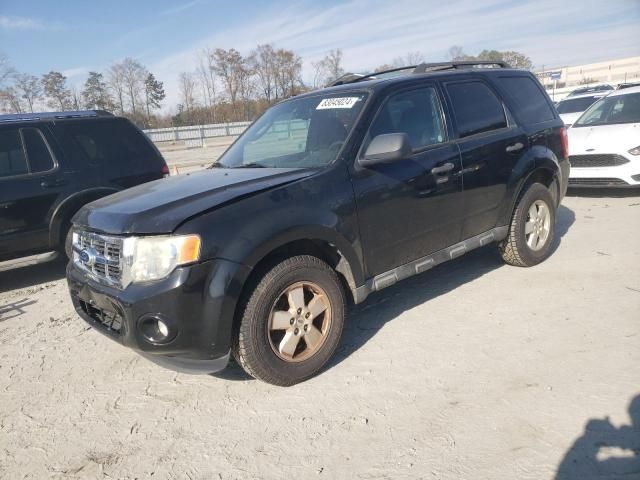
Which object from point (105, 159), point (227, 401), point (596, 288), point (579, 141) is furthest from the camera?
point (579, 141)

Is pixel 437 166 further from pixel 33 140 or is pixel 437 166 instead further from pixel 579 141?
pixel 579 141

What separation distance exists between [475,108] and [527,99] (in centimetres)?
102

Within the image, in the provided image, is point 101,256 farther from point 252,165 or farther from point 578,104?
point 578,104

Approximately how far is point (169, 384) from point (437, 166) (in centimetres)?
261

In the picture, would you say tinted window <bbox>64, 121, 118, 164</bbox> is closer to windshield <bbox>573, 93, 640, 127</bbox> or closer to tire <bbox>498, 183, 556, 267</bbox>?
tire <bbox>498, 183, 556, 267</bbox>

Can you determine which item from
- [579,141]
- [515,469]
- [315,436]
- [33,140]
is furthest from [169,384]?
[579,141]

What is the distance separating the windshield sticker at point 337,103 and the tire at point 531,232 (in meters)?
2.08

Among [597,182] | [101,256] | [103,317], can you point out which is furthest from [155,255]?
[597,182]

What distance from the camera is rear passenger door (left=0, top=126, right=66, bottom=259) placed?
5469 millimetres

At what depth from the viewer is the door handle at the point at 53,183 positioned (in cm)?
568

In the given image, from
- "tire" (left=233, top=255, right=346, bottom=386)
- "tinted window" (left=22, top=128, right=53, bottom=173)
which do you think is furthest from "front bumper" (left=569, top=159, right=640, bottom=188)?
"tinted window" (left=22, top=128, right=53, bottom=173)

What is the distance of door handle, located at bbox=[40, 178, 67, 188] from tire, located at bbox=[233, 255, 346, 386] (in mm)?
3982

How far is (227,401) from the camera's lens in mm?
3086

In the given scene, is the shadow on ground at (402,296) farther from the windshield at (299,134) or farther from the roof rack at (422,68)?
the roof rack at (422,68)
